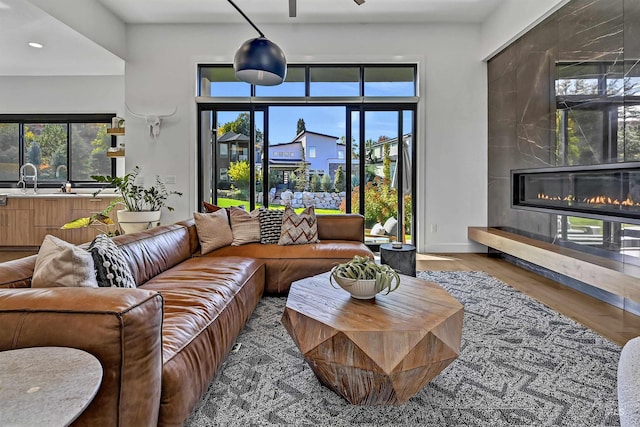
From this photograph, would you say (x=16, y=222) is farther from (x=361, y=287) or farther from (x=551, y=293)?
(x=551, y=293)

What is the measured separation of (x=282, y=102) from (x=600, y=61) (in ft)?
12.3

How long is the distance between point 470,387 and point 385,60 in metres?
4.66

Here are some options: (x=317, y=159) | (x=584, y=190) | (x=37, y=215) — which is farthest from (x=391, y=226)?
(x=37, y=215)

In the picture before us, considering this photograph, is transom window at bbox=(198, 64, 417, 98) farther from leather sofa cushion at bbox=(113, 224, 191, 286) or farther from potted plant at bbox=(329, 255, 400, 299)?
potted plant at bbox=(329, 255, 400, 299)

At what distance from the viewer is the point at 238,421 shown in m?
1.49

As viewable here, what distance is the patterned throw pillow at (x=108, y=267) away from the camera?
4.98 ft

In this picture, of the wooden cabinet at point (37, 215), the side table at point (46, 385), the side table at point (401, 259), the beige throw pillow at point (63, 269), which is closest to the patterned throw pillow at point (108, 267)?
the beige throw pillow at point (63, 269)

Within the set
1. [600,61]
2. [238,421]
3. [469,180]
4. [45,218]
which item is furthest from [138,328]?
[45,218]

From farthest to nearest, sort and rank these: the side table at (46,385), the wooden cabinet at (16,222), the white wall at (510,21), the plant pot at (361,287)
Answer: the wooden cabinet at (16,222) < the white wall at (510,21) < the plant pot at (361,287) < the side table at (46,385)

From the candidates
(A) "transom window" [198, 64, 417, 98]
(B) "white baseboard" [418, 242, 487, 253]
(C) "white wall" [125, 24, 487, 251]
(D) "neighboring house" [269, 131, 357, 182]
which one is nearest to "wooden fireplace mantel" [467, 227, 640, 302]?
(B) "white baseboard" [418, 242, 487, 253]

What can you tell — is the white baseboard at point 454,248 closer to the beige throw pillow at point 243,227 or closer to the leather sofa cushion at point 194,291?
the beige throw pillow at point 243,227

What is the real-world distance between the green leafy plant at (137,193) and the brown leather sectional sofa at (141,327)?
8.36 feet

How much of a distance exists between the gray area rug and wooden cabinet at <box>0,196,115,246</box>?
4.39 m

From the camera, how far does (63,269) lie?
1.31 metres
